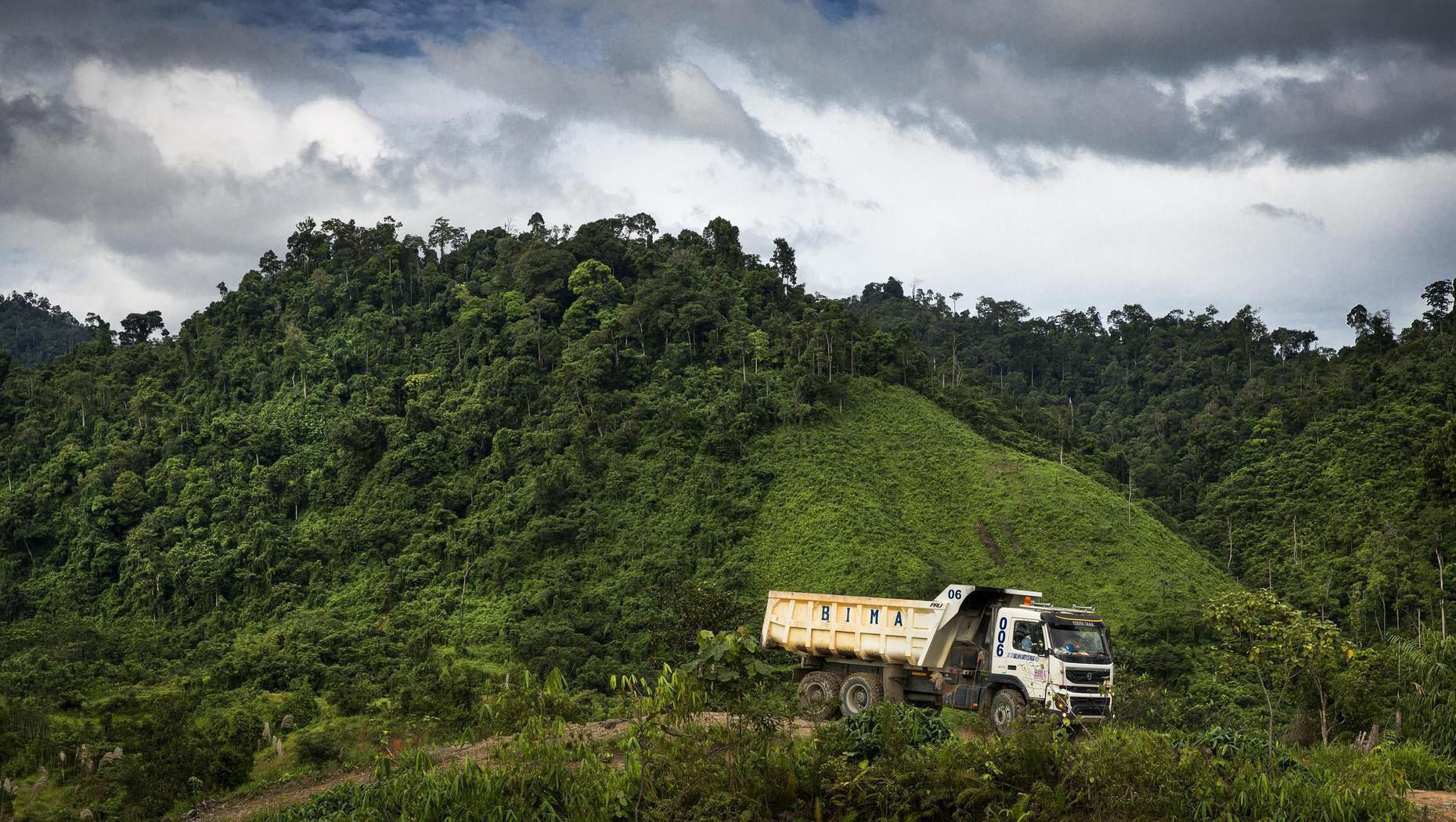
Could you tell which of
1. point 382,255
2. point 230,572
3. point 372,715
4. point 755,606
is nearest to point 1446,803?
point 372,715

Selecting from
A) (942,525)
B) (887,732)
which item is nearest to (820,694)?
(887,732)

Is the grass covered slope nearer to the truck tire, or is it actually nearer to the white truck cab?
the truck tire

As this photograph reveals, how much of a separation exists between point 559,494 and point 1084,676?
119ft

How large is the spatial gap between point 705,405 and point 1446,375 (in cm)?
4035

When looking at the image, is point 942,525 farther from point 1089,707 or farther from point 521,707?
point 521,707

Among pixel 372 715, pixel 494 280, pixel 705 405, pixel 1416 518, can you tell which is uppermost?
pixel 494 280

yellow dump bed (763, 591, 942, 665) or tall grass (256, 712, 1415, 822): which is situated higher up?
yellow dump bed (763, 591, 942, 665)

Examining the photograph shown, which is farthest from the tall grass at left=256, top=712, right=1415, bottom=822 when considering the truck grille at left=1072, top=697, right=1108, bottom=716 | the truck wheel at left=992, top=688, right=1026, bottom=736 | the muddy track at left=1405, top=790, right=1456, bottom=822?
the truck wheel at left=992, top=688, right=1026, bottom=736

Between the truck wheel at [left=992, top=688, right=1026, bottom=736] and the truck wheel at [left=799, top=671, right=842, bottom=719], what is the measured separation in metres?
3.08

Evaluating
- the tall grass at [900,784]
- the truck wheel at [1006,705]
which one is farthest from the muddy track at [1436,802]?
the truck wheel at [1006,705]

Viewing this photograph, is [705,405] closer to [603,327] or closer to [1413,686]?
[603,327]

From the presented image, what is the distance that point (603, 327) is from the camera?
62.4 metres

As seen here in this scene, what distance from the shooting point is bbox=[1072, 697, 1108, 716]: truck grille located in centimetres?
1786

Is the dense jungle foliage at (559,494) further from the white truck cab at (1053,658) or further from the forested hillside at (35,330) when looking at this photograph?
the forested hillside at (35,330)
